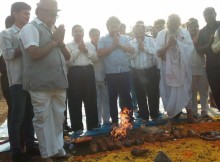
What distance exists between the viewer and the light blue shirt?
7.70 meters

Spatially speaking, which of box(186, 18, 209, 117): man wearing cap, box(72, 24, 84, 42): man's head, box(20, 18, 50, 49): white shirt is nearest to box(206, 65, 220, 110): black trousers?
box(186, 18, 209, 117): man wearing cap

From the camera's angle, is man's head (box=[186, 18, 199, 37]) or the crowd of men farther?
man's head (box=[186, 18, 199, 37])

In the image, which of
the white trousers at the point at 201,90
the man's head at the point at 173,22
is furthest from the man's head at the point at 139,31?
the white trousers at the point at 201,90

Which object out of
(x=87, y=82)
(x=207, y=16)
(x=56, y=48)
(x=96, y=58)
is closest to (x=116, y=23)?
(x=96, y=58)

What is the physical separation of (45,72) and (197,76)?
4.75m

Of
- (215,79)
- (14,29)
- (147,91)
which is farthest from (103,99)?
(14,29)

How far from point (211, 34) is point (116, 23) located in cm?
241

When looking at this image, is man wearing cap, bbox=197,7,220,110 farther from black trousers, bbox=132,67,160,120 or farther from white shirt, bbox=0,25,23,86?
white shirt, bbox=0,25,23,86

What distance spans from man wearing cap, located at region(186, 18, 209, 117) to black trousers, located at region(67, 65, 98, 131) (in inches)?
108

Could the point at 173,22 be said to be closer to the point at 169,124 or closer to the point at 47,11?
the point at 169,124

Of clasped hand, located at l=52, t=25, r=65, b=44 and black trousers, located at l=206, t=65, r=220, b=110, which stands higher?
clasped hand, located at l=52, t=25, r=65, b=44

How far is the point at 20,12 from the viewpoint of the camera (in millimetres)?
5684

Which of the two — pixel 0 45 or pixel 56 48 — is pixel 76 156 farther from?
pixel 0 45

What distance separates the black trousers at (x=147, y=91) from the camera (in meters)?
8.13
